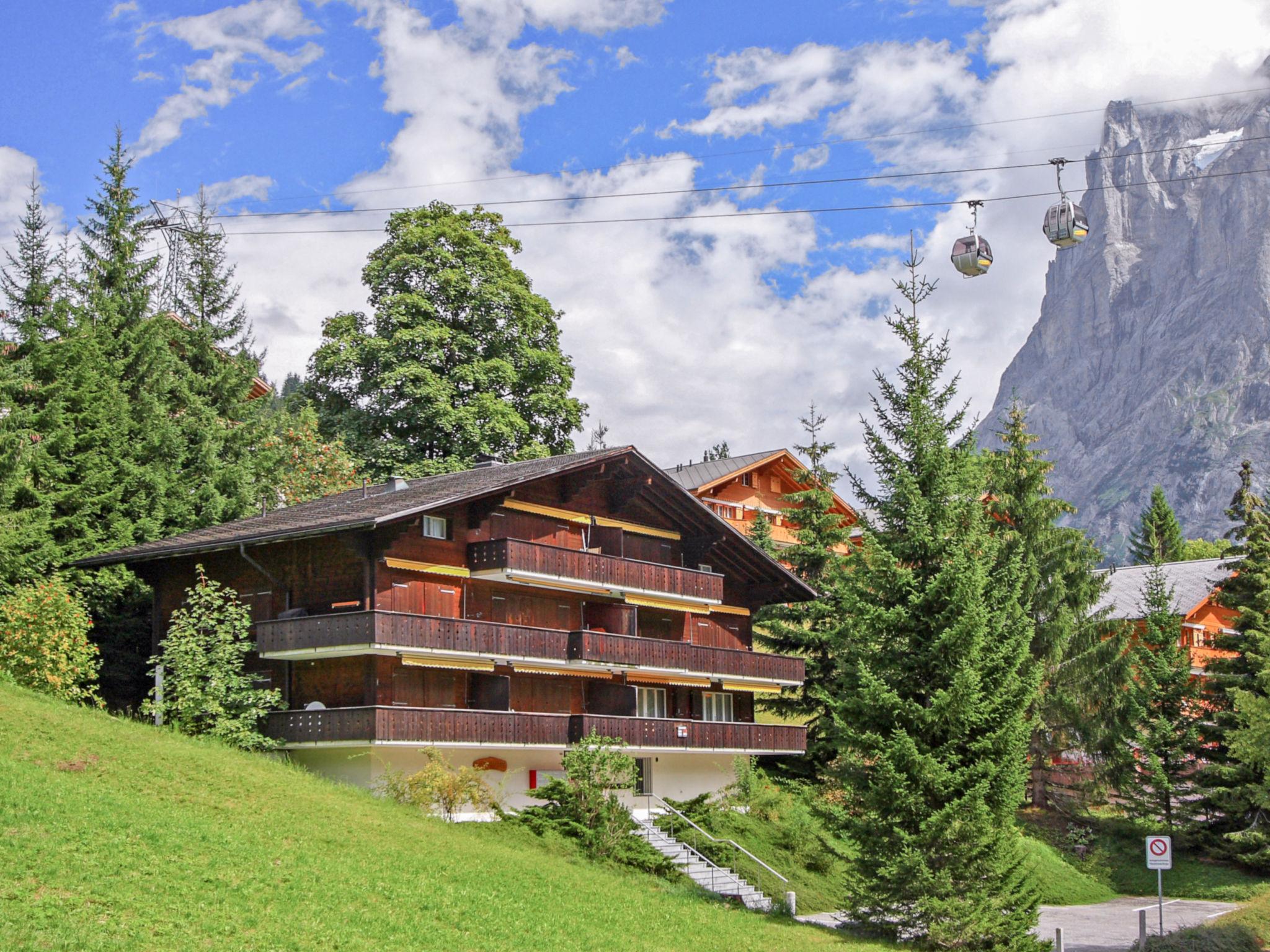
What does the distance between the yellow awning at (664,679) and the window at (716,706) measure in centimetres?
167

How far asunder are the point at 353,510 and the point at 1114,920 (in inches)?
900

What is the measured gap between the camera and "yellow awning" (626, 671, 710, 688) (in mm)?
40500

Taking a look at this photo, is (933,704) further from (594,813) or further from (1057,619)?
(1057,619)

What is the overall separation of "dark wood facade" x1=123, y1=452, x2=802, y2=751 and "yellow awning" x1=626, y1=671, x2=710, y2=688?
76 millimetres

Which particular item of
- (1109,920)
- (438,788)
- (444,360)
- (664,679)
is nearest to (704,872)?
(438,788)

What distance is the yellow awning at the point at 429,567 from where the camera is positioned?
114 feet

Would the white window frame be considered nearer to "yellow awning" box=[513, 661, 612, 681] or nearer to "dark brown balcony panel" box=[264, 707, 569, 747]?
"yellow awning" box=[513, 661, 612, 681]

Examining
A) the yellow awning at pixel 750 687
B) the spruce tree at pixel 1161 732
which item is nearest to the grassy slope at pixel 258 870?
the yellow awning at pixel 750 687

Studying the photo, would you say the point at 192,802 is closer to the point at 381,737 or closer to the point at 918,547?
the point at 381,737

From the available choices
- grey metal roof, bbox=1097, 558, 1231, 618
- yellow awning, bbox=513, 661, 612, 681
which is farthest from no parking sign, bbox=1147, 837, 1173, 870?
grey metal roof, bbox=1097, 558, 1231, 618

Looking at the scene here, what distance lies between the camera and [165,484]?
40219 mm

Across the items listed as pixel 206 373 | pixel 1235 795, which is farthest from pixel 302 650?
pixel 1235 795

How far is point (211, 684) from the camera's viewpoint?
3300 centimetres

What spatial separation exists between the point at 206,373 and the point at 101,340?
572 centimetres
